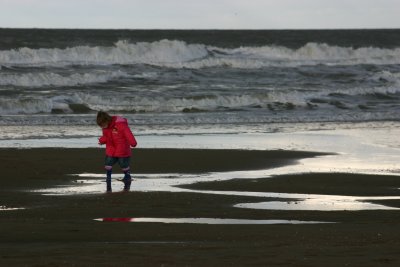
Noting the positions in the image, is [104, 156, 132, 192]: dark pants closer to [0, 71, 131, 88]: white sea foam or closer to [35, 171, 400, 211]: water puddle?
[35, 171, 400, 211]: water puddle

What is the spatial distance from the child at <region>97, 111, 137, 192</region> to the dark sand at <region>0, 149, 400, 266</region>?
88 cm

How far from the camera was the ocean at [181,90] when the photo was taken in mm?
25484

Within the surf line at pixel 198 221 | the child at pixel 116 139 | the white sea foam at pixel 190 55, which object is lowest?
the white sea foam at pixel 190 55

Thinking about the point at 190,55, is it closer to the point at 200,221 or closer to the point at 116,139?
the point at 116,139

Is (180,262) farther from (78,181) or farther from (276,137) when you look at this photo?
(276,137)

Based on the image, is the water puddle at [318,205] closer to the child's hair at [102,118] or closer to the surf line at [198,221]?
the surf line at [198,221]

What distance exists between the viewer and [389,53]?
2591 inches

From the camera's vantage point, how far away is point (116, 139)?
535 inches

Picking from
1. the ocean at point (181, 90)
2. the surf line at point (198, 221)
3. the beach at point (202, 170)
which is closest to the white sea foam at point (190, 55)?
the ocean at point (181, 90)

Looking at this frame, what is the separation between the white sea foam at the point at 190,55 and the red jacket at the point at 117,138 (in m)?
32.3

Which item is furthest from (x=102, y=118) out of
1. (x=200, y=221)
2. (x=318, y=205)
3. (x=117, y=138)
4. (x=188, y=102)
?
(x=188, y=102)

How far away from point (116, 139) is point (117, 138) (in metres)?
0.02

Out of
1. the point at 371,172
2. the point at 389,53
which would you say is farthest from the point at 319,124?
the point at 389,53

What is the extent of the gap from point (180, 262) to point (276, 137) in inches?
570
